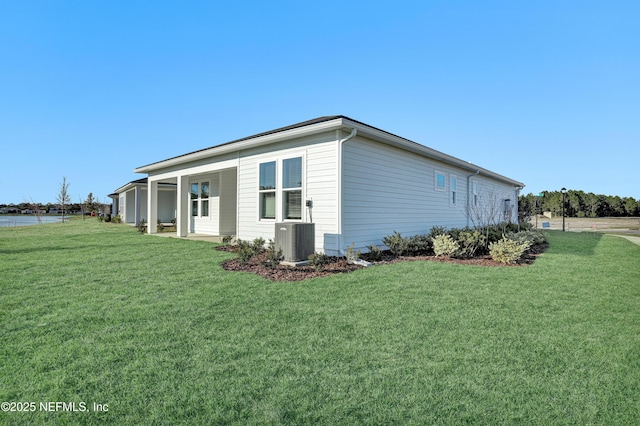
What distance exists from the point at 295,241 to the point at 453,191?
9.01 meters

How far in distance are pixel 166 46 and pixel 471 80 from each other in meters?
11.4

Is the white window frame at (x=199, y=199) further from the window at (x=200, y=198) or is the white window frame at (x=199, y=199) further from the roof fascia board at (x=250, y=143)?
the roof fascia board at (x=250, y=143)

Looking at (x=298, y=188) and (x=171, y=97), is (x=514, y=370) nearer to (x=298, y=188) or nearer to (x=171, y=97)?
(x=298, y=188)

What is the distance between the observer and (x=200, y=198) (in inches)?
555

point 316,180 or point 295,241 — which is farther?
point 316,180

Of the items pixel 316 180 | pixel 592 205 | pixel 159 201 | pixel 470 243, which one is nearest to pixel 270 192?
pixel 316 180

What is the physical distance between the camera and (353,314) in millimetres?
3848

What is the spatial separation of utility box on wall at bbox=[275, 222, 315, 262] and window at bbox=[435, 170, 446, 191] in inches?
267

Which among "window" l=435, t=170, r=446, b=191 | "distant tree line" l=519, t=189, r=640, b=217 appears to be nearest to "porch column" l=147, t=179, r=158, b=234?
"window" l=435, t=170, r=446, b=191

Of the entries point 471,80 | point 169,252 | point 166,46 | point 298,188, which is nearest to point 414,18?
point 471,80

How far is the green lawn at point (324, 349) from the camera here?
6.78 ft

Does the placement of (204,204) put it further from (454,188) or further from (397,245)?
(454,188)

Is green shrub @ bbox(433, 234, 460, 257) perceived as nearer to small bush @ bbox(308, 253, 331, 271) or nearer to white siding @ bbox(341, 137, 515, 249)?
white siding @ bbox(341, 137, 515, 249)

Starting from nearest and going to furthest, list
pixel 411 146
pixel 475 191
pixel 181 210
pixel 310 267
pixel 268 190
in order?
pixel 310 267 < pixel 268 190 < pixel 411 146 < pixel 181 210 < pixel 475 191
